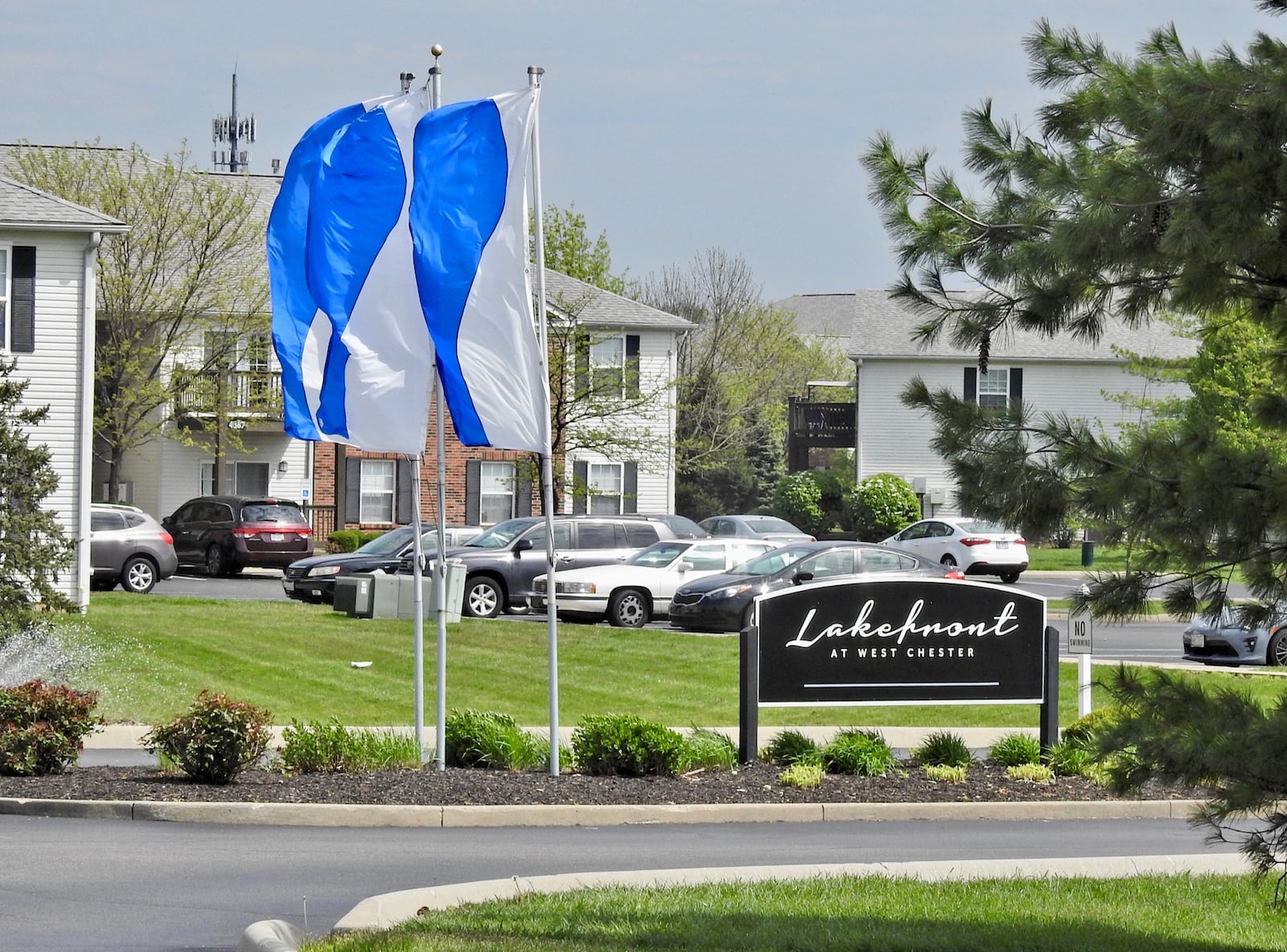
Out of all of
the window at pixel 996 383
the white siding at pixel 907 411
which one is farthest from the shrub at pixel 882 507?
the window at pixel 996 383

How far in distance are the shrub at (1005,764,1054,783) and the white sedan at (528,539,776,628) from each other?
40.7 feet

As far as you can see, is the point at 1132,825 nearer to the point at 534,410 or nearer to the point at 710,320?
the point at 534,410

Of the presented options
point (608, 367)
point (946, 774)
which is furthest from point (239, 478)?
point (946, 774)

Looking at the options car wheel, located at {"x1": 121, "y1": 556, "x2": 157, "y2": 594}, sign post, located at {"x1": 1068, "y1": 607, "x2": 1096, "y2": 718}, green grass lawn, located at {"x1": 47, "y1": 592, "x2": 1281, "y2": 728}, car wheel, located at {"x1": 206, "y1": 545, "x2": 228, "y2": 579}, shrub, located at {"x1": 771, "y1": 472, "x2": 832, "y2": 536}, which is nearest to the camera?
sign post, located at {"x1": 1068, "y1": 607, "x2": 1096, "y2": 718}

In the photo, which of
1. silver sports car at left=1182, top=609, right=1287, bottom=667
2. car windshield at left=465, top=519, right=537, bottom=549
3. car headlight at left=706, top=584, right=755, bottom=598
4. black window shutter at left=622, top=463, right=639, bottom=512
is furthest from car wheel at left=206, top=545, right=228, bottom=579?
silver sports car at left=1182, top=609, right=1287, bottom=667

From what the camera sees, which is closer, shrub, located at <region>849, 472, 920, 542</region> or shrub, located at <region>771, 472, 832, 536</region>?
shrub, located at <region>849, 472, 920, 542</region>

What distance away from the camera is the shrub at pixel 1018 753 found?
Result: 1311 centimetres

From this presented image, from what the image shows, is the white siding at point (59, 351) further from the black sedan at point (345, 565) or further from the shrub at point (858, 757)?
the shrub at point (858, 757)

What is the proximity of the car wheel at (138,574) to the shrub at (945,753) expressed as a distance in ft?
61.8

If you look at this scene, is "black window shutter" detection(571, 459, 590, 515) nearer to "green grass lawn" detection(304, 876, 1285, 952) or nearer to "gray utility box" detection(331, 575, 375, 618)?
"gray utility box" detection(331, 575, 375, 618)

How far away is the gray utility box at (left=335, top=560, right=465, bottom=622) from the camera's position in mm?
12523

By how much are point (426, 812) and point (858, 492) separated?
3850 cm

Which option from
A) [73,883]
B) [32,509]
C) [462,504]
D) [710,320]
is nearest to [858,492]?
[462,504]

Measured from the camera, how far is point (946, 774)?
41.1 ft
